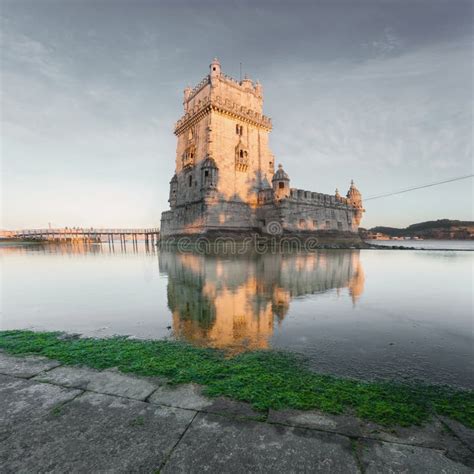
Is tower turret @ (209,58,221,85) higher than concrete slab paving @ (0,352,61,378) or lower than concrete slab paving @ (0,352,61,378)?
higher

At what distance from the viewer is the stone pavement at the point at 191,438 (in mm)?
1860

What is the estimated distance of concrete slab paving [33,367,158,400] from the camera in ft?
9.37

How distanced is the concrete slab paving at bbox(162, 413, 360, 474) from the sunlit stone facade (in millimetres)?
27286

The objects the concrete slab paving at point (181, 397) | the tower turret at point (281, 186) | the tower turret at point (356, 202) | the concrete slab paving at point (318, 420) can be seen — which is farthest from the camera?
the tower turret at point (356, 202)

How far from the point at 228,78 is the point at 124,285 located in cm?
3256

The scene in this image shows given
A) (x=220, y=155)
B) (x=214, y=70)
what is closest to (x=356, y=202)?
(x=220, y=155)

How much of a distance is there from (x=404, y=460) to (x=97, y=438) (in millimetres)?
2432

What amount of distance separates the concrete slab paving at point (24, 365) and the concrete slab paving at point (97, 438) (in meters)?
1.15

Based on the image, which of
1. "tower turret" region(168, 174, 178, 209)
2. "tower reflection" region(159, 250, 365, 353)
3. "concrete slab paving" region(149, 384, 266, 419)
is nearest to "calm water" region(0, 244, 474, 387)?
"tower reflection" region(159, 250, 365, 353)

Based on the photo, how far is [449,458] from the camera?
6.42ft

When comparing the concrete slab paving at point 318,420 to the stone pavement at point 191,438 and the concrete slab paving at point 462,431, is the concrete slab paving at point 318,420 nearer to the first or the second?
the stone pavement at point 191,438

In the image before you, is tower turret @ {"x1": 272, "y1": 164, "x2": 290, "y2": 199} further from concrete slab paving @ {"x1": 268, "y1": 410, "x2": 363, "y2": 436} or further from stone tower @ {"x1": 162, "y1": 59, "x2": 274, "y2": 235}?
concrete slab paving @ {"x1": 268, "y1": 410, "x2": 363, "y2": 436}

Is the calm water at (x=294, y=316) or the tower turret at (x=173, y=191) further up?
the tower turret at (x=173, y=191)

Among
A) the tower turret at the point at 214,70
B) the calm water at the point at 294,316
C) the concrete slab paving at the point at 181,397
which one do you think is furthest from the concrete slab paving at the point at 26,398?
the tower turret at the point at 214,70
